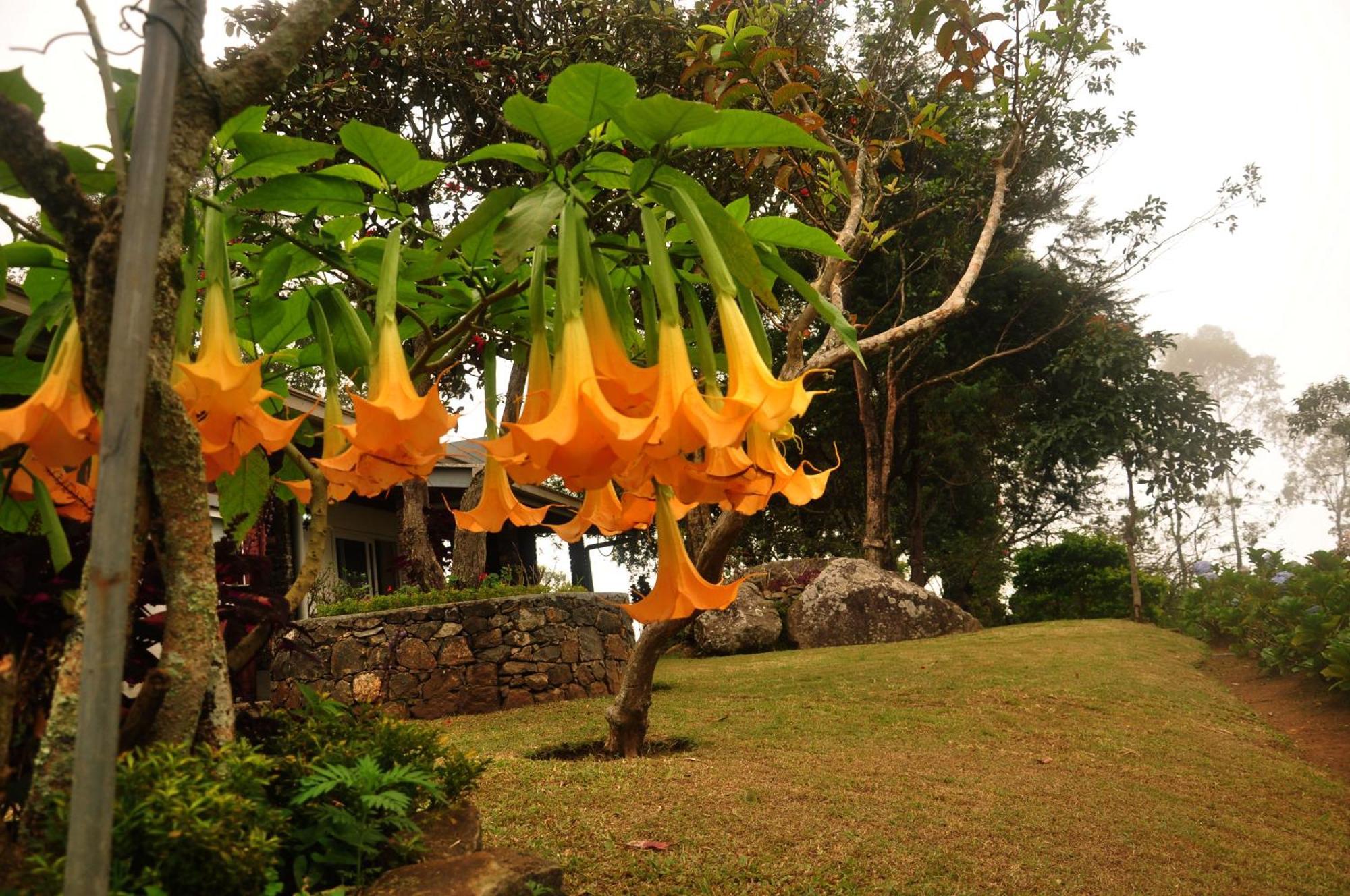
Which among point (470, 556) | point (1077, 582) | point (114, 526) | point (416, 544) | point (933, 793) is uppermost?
point (416, 544)

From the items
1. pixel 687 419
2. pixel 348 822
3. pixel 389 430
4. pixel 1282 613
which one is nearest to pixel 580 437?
pixel 687 419

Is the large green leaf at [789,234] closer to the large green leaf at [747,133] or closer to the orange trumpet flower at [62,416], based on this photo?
the large green leaf at [747,133]

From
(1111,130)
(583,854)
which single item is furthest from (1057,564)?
(583,854)

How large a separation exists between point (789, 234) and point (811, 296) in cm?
14

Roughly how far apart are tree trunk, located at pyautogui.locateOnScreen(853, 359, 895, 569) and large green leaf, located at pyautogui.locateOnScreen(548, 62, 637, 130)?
11.7m

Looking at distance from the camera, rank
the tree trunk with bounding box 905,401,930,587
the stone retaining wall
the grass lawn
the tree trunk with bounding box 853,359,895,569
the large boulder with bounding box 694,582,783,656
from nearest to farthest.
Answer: the grass lawn < the stone retaining wall < the large boulder with bounding box 694,582,783,656 < the tree trunk with bounding box 853,359,895,569 < the tree trunk with bounding box 905,401,930,587

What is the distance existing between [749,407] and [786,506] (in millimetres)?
14828

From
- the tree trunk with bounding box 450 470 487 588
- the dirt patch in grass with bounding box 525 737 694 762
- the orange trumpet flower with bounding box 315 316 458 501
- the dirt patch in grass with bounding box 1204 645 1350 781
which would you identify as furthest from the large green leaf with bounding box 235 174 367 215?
the tree trunk with bounding box 450 470 487 588

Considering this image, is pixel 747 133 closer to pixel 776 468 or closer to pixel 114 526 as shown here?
pixel 776 468

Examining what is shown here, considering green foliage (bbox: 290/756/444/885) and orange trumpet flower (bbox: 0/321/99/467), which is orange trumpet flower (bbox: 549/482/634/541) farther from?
green foliage (bbox: 290/756/444/885)

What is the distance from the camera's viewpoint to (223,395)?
35.4 inches

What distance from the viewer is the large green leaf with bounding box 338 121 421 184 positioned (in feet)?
3.59

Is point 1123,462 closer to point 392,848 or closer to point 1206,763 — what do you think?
point 1206,763

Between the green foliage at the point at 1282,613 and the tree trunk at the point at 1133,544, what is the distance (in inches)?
23.9
